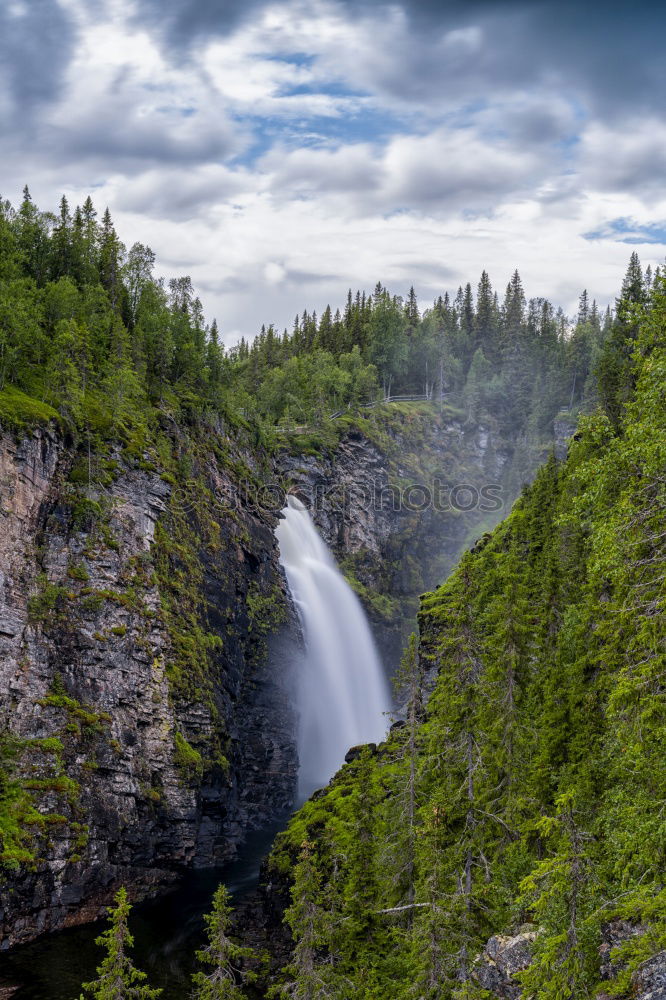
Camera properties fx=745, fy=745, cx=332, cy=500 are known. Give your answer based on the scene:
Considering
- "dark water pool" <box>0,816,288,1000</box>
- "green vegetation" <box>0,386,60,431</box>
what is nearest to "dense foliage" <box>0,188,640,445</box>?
"green vegetation" <box>0,386,60,431</box>

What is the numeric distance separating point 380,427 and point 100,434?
6239 centimetres

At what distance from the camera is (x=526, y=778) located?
80.8ft

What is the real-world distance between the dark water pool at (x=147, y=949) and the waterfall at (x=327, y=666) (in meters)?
21.1

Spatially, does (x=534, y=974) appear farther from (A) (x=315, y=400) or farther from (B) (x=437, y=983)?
(A) (x=315, y=400)

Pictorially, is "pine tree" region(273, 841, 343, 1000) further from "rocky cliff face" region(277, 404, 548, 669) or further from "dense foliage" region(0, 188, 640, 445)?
"rocky cliff face" region(277, 404, 548, 669)

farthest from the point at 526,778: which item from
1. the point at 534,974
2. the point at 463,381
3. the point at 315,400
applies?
the point at 463,381

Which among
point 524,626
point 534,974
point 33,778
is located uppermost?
point 524,626

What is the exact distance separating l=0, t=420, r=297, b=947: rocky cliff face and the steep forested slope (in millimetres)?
13104

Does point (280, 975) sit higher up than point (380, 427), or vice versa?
point (380, 427)

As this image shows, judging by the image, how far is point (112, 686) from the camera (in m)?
45.4

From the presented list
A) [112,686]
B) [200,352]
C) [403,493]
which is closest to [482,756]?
[112,686]

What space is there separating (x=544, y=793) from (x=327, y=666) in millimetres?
50503

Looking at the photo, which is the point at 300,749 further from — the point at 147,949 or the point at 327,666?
the point at 147,949

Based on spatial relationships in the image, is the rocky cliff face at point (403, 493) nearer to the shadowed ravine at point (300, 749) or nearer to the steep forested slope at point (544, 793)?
the shadowed ravine at point (300, 749)
